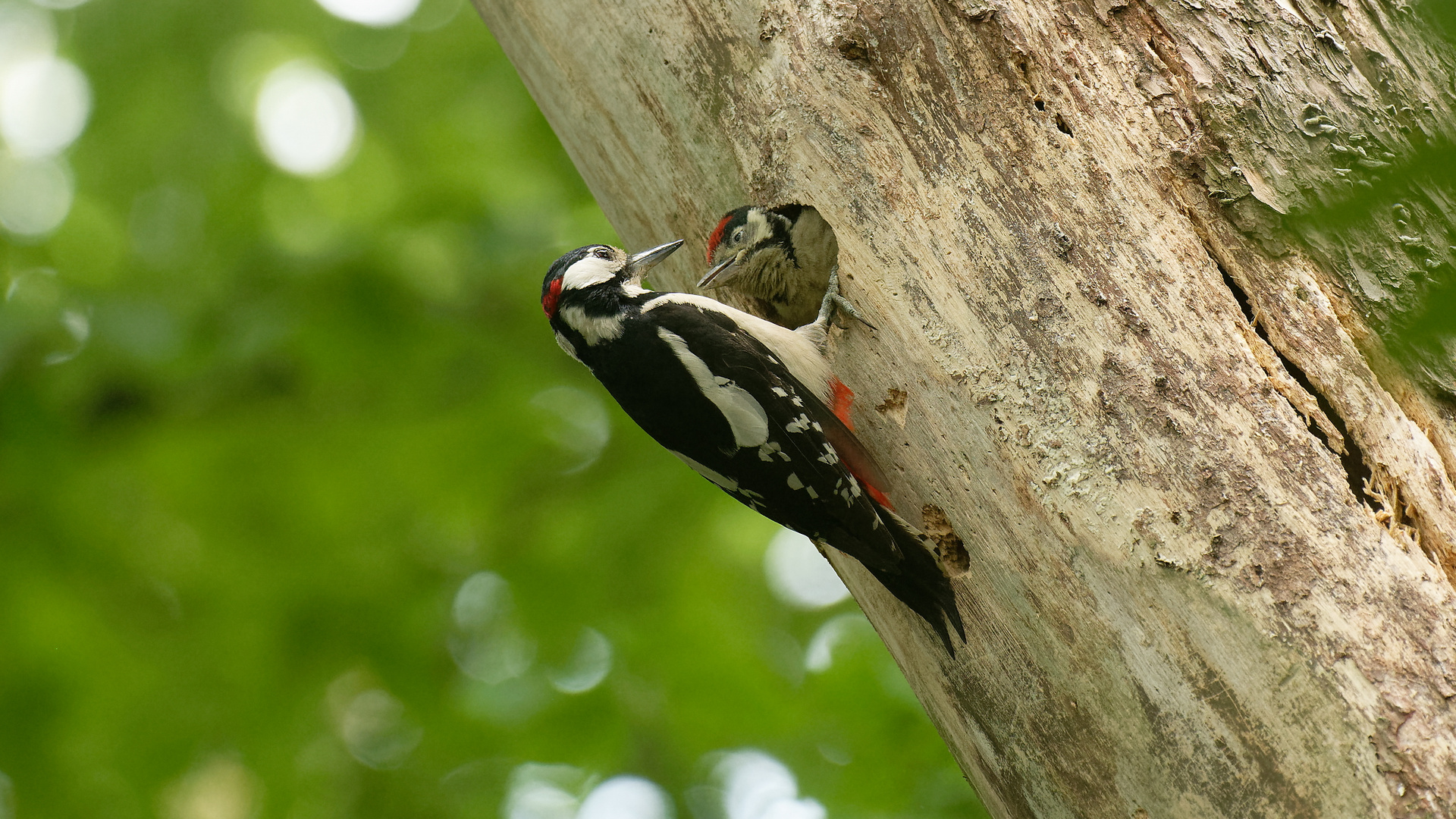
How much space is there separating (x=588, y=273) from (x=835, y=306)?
1020 millimetres

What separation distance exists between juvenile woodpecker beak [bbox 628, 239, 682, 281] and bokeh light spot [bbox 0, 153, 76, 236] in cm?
300

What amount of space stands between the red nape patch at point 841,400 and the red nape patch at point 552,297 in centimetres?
105

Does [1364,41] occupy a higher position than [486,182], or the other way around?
[1364,41]

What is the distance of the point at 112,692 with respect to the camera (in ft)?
13.1

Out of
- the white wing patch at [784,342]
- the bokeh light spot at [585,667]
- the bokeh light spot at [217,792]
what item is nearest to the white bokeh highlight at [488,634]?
the bokeh light spot at [585,667]

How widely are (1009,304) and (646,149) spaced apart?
1121mm

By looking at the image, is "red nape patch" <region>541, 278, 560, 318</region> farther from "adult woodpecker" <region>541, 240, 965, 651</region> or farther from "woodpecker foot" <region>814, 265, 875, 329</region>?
"woodpecker foot" <region>814, 265, 875, 329</region>

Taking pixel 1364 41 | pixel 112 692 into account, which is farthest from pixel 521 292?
pixel 1364 41

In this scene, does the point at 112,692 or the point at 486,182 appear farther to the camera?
the point at 486,182

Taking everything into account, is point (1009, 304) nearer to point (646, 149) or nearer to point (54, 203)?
point (646, 149)

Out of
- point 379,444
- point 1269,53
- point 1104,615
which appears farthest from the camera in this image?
point 379,444

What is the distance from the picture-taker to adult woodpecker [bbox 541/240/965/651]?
2.36 metres

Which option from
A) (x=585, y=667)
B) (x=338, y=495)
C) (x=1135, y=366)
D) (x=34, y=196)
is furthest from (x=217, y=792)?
(x=1135, y=366)

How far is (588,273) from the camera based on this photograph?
10.4 ft
